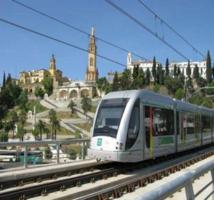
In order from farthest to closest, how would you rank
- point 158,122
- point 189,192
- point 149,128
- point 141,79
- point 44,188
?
point 141,79
point 158,122
point 149,128
point 44,188
point 189,192

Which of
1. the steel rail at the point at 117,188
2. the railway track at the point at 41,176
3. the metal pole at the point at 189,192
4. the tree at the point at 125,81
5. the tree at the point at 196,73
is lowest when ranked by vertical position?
the steel rail at the point at 117,188

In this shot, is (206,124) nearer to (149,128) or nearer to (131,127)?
(149,128)

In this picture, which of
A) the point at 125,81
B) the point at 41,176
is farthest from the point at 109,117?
the point at 125,81

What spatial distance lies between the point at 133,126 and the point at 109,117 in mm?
1025

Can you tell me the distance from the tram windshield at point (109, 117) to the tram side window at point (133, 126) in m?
0.43

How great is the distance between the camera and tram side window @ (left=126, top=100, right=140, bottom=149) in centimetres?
1773

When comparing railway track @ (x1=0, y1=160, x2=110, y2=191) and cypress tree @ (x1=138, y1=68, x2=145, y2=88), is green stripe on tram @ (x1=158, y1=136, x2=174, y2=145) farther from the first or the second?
cypress tree @ (x1=138, y1=68, x2=145, y2=88)

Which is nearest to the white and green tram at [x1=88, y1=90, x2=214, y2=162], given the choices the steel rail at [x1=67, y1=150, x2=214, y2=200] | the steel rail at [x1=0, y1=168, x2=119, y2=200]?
the steel rail at [x1=0, y1=168, x2=119, y2=200]

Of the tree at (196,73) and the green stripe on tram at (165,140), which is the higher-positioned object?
the tree at (196,73)

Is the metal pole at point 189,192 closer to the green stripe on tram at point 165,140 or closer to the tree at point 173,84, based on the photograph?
the green stripe on tram at point 165,140

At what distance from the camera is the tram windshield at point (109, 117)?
58.9 feet

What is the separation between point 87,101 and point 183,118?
146 metres

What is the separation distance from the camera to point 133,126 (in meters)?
18.0

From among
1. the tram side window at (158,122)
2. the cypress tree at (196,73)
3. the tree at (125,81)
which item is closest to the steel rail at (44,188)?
the tram side window at (158,122)
